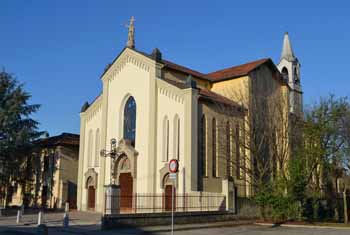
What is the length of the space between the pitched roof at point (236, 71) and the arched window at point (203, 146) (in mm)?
6731

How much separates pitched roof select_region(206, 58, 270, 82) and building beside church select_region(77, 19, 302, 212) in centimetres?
8

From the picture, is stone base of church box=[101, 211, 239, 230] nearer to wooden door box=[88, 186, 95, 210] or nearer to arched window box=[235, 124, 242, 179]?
arched window box=[235, 124, 242, 179]

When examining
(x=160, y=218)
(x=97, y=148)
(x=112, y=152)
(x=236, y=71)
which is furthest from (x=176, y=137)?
(x=97, y=148)

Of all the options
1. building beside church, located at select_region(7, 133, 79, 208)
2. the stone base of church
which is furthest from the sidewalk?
building beside church, located at select_region(7, 133, 79, 208)

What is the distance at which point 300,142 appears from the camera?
28.5 metres

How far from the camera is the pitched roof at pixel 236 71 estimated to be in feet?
109

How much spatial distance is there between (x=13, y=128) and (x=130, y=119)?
1208 centimetres

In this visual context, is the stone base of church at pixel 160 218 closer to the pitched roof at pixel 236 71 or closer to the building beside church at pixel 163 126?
the building beside church at pixel 163 126

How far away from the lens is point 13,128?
36.8m

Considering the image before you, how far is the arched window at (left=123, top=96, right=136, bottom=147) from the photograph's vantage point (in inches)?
1250

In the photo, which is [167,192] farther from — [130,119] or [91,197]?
[91,197]

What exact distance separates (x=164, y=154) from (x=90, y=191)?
10.1 metres

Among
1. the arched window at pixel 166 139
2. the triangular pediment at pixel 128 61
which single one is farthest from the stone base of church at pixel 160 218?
the triangular pediment at pixel 128 61

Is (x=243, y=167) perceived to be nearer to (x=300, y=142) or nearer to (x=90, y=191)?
(x=300, y=142)
